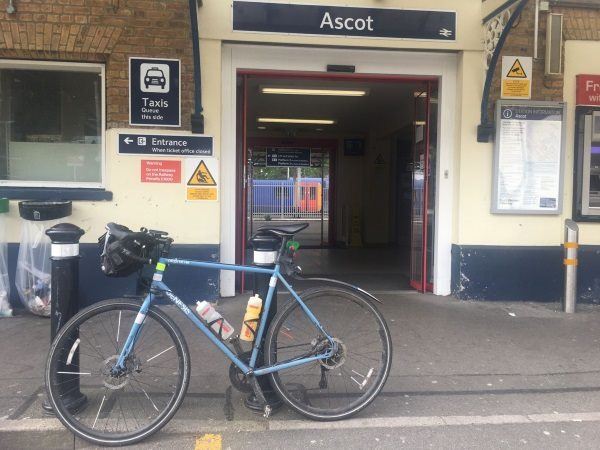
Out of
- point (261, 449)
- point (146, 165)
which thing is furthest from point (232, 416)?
point (146, 165)

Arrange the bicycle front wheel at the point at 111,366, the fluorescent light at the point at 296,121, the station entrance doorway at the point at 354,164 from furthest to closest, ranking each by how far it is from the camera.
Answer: the fluorescent light at the point at 296,121 → the station entrance doorway at the point at 354,164 → the bicycle front wheel at the point at 111,366

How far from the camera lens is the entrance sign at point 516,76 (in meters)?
6.50

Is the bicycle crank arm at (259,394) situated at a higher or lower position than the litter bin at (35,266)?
lower

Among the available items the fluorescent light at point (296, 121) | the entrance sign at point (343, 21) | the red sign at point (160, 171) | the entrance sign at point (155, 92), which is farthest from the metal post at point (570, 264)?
the fluorescent light at point (296, 121)

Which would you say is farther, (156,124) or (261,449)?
(156,124)

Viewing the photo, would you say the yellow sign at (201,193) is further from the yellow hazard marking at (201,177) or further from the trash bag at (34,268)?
the trash bag at (34,268)

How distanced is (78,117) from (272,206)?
12.8 metres

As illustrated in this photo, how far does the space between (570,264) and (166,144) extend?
185 inches

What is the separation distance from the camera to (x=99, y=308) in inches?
128

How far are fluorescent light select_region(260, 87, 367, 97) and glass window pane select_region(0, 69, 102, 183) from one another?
11.1ft

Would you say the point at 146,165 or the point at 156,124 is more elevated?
the point at 156,124

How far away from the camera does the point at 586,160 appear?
6668 millimetres

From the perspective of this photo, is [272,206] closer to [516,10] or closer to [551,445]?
[516,10]

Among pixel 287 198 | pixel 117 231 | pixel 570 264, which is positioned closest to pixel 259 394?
pixel 117 231
